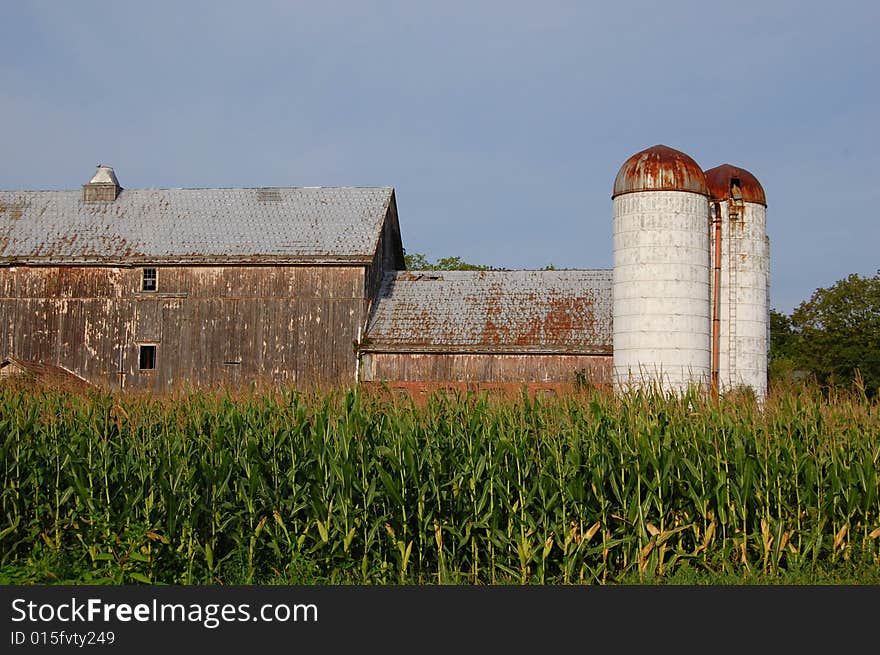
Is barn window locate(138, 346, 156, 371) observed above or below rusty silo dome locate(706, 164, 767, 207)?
below

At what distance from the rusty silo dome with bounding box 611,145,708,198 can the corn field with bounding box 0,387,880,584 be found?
11472 millimetres

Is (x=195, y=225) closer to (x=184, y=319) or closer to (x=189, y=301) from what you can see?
(x=189, y=301)

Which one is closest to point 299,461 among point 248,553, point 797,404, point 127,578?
point 248,553

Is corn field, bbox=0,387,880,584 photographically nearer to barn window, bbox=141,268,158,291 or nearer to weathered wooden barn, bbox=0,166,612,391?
weathered wooden barn, bbox=0,166,612,391

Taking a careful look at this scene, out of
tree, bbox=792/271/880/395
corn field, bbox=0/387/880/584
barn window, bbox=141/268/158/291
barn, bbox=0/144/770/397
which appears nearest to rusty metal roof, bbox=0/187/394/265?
barn, bbox=0/144/770/397

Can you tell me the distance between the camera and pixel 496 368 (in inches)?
1157

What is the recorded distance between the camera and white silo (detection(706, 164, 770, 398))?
23.9 meters

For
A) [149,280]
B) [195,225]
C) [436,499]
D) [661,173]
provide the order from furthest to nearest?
[195,225], [149,280], [661,173], [436,499]

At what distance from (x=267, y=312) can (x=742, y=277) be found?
49.0 ft

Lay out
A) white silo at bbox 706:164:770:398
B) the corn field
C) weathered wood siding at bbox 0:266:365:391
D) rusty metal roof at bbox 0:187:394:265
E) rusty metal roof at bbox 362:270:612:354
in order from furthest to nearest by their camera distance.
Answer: rusty metal roof at bbox 0:187:394:265
weathered wood siding at bbox 0:266:365:391
rusty metal roof at bbox 362:270:612:354
white silo at bbox 706:164:770:398
the corn field

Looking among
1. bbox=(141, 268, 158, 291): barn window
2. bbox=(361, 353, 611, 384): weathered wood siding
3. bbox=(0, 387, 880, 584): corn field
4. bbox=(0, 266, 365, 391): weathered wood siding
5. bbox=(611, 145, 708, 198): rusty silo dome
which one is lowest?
bbox=(0, 387, 880, 584): corn field

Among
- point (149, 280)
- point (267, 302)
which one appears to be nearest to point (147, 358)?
point (149, 280)

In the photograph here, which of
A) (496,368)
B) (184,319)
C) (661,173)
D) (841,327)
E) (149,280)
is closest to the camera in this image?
(661,173)

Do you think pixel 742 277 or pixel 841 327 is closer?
pixel 742 277
